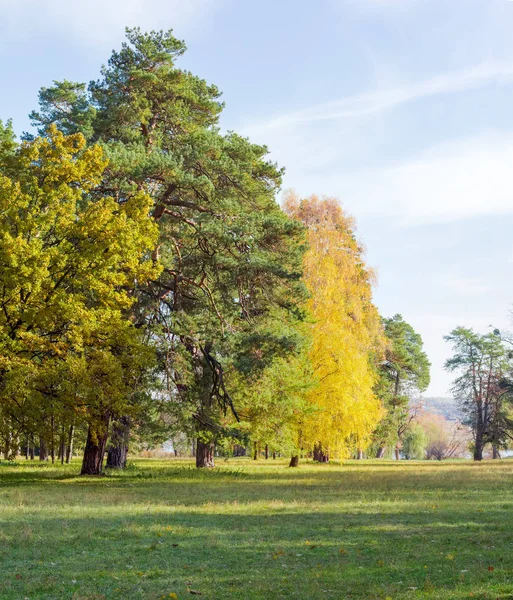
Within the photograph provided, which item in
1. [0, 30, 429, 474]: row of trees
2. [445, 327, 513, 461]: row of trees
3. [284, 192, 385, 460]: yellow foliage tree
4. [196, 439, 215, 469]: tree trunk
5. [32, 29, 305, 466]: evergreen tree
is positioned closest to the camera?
[0, 30, 429, 474]: row of trees

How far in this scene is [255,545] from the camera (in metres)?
11.5

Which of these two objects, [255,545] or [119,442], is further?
[119,442]

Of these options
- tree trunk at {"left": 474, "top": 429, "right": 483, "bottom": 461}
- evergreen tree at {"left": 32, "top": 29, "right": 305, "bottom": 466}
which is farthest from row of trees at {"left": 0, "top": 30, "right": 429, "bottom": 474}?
tree trunk at {"left": 474, "top": 429, "right": 483, "bottom": 461}

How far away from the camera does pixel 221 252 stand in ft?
87.1

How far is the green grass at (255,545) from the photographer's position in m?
8.49

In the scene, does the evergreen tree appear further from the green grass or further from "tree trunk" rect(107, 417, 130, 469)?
the green grass

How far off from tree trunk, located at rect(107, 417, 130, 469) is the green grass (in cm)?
700

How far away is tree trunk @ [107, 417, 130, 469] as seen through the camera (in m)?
28.0

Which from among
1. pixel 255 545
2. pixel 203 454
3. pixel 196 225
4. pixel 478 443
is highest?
pixel 196 225

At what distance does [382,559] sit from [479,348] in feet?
198

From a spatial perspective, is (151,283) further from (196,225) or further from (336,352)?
(336,352)

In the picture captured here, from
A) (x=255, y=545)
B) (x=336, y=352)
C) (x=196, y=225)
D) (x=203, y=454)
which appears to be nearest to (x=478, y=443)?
Result: (x=336, y=352)

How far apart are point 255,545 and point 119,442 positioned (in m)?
18.8

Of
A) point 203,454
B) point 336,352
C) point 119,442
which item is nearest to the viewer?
point 119,442
